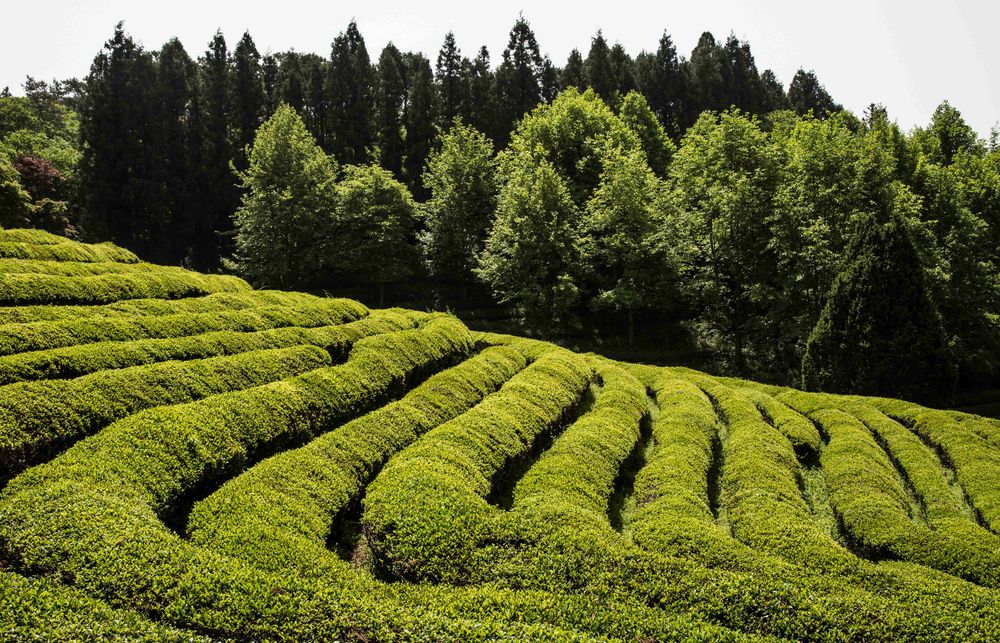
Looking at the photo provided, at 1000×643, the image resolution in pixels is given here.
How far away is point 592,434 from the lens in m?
16.1

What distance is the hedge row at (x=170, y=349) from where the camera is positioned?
41.0ft

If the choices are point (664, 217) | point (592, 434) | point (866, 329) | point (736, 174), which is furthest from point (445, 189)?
point (592, 434)

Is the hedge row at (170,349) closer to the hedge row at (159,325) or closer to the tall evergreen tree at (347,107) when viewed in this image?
the hedge row at (159,325)

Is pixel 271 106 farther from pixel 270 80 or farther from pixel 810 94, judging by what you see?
pixel 810 94

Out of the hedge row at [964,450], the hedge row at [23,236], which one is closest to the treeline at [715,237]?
the hedge row at [964,450]

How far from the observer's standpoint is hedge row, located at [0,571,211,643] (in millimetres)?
6180

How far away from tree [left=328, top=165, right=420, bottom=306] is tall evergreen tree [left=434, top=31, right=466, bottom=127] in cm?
2681

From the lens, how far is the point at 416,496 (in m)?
10.6

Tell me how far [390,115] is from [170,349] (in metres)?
57.9

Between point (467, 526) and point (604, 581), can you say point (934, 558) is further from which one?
point (467, 526)

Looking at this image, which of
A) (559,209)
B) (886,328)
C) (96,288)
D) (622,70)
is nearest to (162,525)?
(96,288)

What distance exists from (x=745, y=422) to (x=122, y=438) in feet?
55.7

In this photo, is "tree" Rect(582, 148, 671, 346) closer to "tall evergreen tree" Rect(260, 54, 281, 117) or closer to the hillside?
the hillside

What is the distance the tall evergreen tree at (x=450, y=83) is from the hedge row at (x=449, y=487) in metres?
60.3
